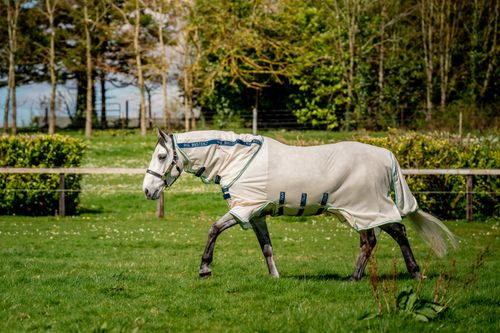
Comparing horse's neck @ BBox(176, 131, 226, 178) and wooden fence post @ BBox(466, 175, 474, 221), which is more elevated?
horse's neck @ BBox(176, 131, 226, 178)

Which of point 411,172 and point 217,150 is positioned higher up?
point 217,150

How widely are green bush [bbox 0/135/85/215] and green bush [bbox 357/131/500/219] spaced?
8.81 meters

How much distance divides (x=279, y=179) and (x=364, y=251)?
151 cm

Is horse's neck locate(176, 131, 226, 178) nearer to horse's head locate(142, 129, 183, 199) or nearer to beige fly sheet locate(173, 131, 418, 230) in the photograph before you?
beige fly sheet locate(173, 131, 418, 230)

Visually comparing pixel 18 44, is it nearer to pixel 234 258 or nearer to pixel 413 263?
pixel 234 258

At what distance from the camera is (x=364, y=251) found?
9086 millimetres

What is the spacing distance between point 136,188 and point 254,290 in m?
17.3

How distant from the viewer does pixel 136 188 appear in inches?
982

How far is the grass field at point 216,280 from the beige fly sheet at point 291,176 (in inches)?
36.0

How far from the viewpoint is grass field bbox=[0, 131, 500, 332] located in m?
6.68

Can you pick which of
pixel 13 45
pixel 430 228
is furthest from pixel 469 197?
pixel 13 45

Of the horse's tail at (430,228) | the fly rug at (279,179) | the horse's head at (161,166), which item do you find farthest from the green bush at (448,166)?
the horse's head at (161,166)

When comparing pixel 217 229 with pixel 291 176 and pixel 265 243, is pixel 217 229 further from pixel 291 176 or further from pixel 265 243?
pixel 291 176

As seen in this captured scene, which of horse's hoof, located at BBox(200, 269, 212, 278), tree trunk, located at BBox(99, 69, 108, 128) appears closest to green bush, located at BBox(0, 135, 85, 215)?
horse's hoof, located at BBox(200, 269, 212, 278)
